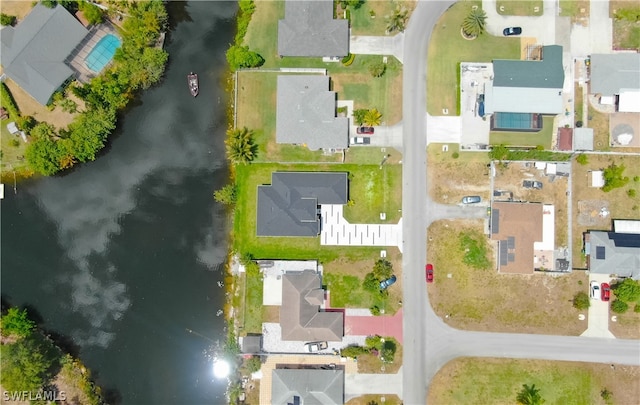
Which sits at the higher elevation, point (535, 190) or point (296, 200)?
point (535, 190)

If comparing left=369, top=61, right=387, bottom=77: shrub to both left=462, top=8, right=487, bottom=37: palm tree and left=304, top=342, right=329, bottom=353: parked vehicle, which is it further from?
left=304, top=342, right=329, bottom=353: parked vehicle

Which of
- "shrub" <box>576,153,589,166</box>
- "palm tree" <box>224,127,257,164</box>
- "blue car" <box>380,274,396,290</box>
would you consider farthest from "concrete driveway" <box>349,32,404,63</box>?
"blue car" <box>380,274,396,290</box>

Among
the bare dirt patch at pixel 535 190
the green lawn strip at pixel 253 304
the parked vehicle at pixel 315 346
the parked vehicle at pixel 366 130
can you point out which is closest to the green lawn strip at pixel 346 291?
the parked vehicle at pixel 315 346

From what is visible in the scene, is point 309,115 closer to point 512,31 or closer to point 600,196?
point 512,31

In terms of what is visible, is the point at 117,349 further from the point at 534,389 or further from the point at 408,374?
the point at 534,389

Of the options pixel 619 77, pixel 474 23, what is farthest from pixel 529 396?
pixel 474 23

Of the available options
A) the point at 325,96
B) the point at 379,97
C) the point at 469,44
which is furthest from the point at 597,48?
the point at 325,96
